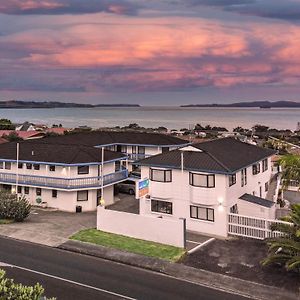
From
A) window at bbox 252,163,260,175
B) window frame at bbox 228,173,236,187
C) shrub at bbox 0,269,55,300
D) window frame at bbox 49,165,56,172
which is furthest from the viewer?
window frame at bbox 49,165,56,172

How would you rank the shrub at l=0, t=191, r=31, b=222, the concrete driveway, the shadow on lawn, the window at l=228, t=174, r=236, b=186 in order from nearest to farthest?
1. the shadow on lawn
2. the concrete driveway
3. the window at l=228, t=174, r=236, b=186
4. the shrub at l=0, t=191, r=31, b=222

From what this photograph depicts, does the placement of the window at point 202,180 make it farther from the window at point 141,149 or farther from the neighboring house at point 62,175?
the window at point 141,149

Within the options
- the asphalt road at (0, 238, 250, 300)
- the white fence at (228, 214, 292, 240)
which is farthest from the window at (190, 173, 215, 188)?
the asphalt road at (0, 238, 250, 300)

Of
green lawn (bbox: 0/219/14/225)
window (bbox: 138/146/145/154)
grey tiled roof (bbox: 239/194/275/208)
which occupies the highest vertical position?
window (bbox: 138/146/145/154)

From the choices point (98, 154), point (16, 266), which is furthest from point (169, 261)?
point (98, 154)

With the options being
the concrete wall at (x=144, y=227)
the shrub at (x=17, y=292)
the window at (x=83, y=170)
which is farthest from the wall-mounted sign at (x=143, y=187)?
the shrub at (x=17, y=292)

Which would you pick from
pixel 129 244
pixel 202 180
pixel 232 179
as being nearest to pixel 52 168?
pixel 129 244

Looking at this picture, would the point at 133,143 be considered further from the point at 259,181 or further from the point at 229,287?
the point at 229,287

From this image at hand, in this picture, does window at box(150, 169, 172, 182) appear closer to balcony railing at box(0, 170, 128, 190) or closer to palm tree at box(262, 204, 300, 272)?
balcony railing at box(0, 170, 128, 190)
